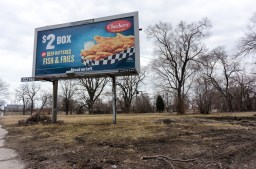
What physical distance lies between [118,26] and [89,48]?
2.02 meters

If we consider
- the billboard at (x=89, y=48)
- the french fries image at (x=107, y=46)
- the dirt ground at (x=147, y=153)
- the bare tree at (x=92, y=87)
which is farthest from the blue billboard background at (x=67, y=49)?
the bare tree at (x=92, y=87)

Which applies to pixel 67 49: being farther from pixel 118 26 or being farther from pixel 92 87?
pixel 92 87

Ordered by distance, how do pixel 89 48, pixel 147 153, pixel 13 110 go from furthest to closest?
pixel 13 110 < pixel 89 48 < pixel 147 153

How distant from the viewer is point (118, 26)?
12.3 m

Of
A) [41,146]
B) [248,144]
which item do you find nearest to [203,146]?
[248,144]

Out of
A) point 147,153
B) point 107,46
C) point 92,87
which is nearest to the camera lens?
point 147,153

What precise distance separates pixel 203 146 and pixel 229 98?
39.0 m

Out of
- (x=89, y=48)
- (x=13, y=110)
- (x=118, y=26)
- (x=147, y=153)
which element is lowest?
(x=13, y=110)

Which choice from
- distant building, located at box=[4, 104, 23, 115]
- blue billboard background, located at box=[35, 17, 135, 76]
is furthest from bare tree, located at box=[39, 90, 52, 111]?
blue billboard background, located at box=[35, 17, 135, 76]

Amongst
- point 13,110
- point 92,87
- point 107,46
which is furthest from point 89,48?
point 13,110

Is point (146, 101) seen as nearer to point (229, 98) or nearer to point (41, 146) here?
point (229, 98)

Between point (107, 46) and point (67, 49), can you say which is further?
point (67, 49)

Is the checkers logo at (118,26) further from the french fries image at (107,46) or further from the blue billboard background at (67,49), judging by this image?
the french fries image at (107,46)

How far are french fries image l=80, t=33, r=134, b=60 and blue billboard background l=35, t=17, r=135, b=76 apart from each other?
0.78ft
